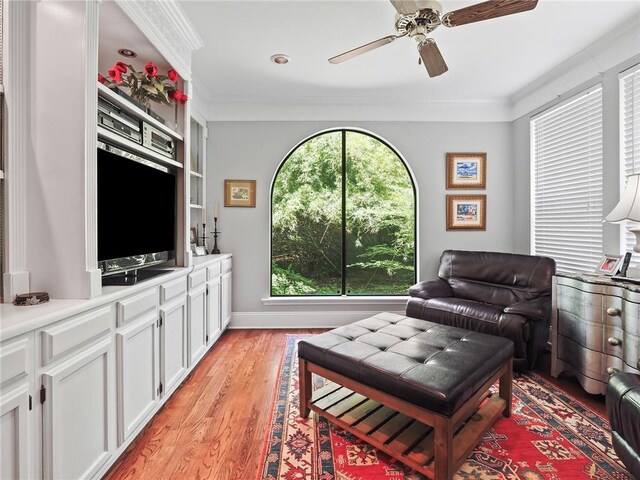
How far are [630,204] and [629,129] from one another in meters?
0.81

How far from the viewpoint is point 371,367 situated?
1.57 m

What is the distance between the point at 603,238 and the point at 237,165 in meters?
3.69

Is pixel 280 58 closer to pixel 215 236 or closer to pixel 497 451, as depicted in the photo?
pixel 215 236

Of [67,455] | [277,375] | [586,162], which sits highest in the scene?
[586,162]

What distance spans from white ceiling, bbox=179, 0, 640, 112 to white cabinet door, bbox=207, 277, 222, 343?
6.80 feet

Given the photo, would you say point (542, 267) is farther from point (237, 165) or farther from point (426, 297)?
point (237, 165)

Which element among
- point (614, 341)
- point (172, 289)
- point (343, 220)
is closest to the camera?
point (614, 341)

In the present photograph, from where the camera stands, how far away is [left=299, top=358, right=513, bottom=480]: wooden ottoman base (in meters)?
1.37

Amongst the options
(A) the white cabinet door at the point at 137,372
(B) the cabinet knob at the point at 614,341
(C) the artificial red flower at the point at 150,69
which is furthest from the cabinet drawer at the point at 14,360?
(B) the cabinet knob at the point at 614,341

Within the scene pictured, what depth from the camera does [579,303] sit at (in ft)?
7.43

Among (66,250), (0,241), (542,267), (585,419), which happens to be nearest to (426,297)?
(542,267)

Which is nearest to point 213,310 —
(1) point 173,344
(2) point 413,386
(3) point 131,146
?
(1) point 173,344

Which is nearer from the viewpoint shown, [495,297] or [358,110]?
[495,297]

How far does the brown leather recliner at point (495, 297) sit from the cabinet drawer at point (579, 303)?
15cm
